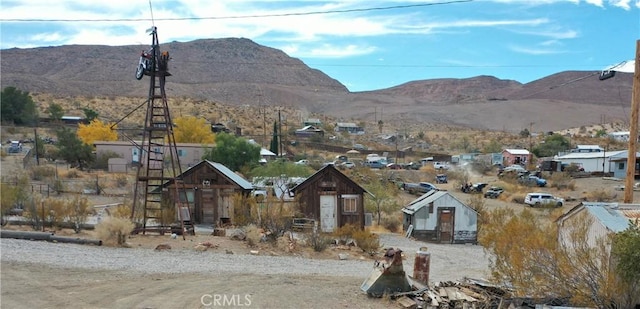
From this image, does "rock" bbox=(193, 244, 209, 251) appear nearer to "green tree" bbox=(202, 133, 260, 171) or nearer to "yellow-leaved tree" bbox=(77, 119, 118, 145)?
"green tree" bbox=(202, 133, 260, 171)

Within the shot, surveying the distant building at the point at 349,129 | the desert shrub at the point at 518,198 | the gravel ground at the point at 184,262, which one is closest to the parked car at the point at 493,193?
the desert shrub at the point at 518,198

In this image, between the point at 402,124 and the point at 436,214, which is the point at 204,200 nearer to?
the point at 436,214

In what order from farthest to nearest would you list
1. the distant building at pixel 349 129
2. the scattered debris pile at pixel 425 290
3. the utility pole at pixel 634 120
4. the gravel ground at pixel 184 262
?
the distant building at pixel 349 129
the gravel ground at pixel 184 262
the utility pole at pixel 634 120
the scattered debris pile at pixel 425 290

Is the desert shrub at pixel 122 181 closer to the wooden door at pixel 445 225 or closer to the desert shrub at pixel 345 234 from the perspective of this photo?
the desert shrub at pixel 345 234

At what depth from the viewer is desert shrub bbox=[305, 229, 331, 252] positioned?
2152cm

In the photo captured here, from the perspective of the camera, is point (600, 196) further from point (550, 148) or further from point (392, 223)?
point (550, 148)

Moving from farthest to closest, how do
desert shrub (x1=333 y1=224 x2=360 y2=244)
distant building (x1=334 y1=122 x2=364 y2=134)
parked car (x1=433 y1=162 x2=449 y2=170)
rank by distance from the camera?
distant building (x1=334 y1=122 x2=364 y2=134)
parked car (x1=433 y1=162 x2=449 y2=170)
desert shrub (x1=333 y1=224 x2=360 y2=244)

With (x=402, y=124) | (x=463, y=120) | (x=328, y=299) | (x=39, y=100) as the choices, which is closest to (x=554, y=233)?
(x=328, y=299)

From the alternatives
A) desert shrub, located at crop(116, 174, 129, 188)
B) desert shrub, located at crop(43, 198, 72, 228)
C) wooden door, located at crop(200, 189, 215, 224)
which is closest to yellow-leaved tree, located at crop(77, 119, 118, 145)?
desert shrub, located at crop(116, 174, 129, 188)

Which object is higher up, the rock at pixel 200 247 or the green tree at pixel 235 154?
the green tree at pixel 235 154

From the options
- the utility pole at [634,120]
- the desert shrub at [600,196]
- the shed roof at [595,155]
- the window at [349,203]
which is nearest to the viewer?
the utility pole at [634,120]

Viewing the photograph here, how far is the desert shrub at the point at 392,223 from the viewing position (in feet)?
107

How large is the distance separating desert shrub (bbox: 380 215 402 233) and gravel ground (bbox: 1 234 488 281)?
11034 millimetres

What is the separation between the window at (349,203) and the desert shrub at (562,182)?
1252 inches
